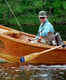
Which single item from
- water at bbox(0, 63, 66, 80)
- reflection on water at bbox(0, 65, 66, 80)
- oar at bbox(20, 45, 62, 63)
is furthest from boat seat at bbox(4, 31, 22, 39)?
reflection on water at bbox(0, 65, 66, 80)

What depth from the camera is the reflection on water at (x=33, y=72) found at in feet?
43.9

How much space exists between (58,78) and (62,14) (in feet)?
Result: 105

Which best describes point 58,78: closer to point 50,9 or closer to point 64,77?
point 64,77

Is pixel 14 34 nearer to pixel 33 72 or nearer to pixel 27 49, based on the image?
pixel 27 49

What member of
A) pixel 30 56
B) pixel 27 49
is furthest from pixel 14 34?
pixel 30 56

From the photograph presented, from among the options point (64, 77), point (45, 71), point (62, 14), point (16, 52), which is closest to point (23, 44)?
point (16, 52)

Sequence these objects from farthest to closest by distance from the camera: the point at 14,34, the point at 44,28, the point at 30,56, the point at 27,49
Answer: the point at 14,34 → the point at 44,28 → the point at 27,49 → the point at 30,56

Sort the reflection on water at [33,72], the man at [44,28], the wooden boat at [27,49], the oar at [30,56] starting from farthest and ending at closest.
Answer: the man at [44,28] → the wooden boat at [27,49] → the oar at [30,56] → the reflection on water at [33,72]

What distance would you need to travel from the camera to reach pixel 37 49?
50.6 feet

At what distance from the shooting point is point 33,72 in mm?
14266

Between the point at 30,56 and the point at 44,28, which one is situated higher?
the point at 44,28

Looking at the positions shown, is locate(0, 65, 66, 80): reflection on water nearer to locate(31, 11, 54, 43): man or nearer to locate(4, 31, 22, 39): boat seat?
locate(31, 11, 54, 43): man

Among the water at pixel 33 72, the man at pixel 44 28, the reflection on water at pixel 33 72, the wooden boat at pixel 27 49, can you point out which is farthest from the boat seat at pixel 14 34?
the reflection on water at pixel 33 72

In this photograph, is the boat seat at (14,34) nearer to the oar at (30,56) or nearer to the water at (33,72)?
the water at (33,72)
